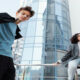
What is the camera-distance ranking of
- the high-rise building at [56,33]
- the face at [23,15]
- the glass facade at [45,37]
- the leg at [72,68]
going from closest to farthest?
the face at [23,15]
the leg at [72,68]
the glass facade at [45,37]
the high-rise building at [56,33]

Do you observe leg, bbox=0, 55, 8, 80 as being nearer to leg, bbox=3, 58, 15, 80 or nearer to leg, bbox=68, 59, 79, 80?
leg, bbox=3, 58, 15, 80

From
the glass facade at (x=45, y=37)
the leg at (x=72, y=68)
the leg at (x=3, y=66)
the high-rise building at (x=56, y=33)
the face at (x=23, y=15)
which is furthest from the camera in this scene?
the high-rise building at (x=56, y=33)

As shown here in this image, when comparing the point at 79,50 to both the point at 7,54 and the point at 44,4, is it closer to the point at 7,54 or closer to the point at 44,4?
the point at 7,54

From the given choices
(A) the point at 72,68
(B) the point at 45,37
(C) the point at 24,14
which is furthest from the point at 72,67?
(B) the point at 45,37

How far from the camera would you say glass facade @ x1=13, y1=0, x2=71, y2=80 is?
11914mm

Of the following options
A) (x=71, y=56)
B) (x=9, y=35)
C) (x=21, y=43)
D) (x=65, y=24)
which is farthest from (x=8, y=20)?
(x=65, y=24)

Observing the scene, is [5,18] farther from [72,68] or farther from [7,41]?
[72,68]

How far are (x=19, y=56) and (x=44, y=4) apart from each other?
5768mm

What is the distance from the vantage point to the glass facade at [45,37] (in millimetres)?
11914

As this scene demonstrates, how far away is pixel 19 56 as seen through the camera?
43.7 ft

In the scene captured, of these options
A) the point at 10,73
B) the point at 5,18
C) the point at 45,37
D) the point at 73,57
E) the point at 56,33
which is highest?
the point at 56,33

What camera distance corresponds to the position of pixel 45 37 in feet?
46.8

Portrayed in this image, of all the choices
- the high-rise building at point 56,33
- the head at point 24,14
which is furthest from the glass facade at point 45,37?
the head at point 24,14

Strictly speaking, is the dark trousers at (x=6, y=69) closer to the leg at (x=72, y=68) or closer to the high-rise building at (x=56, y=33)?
the leg at (x=72, y=68)
